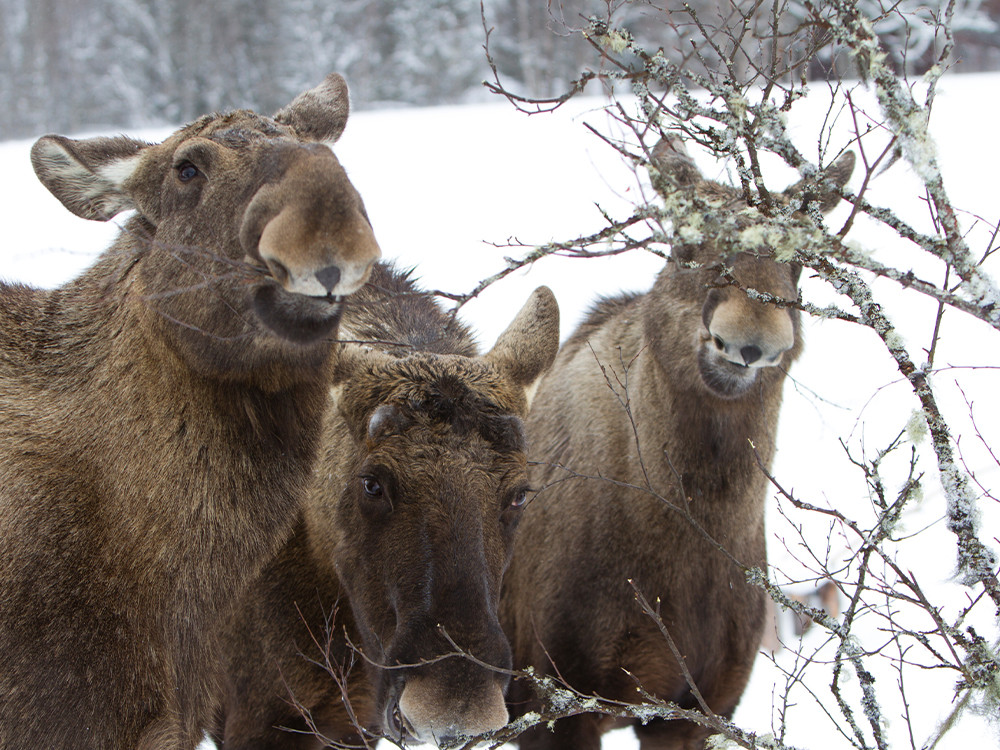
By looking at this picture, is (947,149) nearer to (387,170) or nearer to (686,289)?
(387,170)

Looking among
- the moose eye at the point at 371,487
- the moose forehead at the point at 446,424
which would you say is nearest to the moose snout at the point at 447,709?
the moose eye at the point at 371,487

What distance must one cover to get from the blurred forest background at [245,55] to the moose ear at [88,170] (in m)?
25.8

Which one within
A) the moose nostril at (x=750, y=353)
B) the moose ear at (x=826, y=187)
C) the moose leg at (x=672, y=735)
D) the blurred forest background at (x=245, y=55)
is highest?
the blurred forest background at (x=245, y=55)

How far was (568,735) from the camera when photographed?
14.6 feet

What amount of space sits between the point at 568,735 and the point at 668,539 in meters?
1.01

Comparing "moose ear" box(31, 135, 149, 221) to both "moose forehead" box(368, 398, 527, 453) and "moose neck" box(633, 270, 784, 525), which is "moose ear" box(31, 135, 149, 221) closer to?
"moose forehead" box(368, 398, 527, 453)

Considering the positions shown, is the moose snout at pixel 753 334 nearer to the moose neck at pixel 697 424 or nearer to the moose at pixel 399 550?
the moose neck at pixel 697 424

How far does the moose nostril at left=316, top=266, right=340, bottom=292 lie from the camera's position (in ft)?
8.38

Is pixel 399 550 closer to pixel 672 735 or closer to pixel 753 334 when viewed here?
pixel 753 334

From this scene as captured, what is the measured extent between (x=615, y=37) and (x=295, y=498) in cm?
182

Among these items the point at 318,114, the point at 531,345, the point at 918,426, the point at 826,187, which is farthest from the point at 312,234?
the point at 918,426

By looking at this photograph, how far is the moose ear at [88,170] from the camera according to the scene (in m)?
3.26

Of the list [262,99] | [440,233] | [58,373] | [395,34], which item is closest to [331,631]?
[58,373]

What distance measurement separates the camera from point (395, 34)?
3186cm
